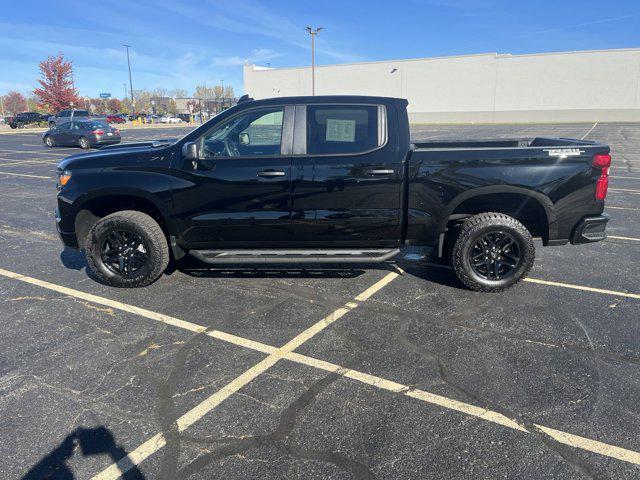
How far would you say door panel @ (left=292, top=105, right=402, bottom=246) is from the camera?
14.4 feet

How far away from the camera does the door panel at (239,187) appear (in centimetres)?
442

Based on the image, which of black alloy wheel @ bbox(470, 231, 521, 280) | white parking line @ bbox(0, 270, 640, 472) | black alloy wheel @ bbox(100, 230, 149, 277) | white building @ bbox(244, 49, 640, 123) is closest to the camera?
white parking line @ bbox(0, 270, 640, 472)

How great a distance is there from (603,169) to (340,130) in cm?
258

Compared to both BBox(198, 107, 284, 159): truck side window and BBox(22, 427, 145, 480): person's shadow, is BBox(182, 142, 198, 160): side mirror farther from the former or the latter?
BBox(22, 427, 145, 480): person's shadow

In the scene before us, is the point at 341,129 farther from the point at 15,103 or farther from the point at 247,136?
the point at 15,103

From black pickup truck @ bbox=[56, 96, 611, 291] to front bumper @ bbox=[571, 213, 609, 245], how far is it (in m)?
0.01

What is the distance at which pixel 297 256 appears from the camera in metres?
4.51

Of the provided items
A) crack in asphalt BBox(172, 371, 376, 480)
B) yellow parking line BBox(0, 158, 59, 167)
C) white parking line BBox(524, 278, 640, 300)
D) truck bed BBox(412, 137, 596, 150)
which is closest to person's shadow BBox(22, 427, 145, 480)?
crack in asphalt BBox(172, 371, 376, 480)

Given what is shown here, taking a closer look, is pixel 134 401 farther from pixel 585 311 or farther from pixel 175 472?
pixel 585 311

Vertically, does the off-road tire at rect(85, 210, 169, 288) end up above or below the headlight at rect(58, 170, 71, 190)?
below

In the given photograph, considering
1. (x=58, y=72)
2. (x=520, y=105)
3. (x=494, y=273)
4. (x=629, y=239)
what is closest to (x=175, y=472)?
(x=494, y=273)

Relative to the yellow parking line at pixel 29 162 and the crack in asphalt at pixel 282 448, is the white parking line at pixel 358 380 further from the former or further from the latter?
the yellow parking line at pixel 29 162

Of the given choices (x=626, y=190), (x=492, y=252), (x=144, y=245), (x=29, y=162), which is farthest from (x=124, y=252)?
(x=29, y=162)

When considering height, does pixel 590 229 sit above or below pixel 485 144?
below
